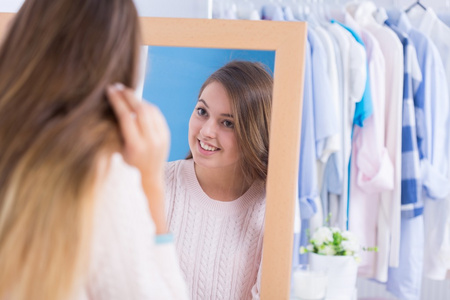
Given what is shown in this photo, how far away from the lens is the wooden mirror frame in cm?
136

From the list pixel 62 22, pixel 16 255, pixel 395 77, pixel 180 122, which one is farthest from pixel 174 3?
pixel 16 255

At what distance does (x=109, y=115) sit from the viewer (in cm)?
76

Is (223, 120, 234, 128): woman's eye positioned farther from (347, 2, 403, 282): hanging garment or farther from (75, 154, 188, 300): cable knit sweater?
(347, 2, 403, 282): hanging garment

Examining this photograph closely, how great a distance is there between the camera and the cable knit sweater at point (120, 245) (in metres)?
0.70

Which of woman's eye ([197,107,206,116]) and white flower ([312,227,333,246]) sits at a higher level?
woman's eye ([197,107,206,116])

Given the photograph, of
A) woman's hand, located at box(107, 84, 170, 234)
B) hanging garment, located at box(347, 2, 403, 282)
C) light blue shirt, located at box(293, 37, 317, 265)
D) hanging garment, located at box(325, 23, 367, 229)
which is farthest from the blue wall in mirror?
hanging garment, located at box(347, 2, 403, 282)

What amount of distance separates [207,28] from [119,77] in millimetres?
692

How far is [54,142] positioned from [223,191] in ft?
2.49

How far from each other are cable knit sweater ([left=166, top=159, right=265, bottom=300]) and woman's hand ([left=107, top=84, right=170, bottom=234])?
0.55 metres

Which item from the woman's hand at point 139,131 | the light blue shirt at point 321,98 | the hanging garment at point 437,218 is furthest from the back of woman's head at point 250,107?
the hanging garment at point 437,218

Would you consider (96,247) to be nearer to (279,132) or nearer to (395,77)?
(279,132)

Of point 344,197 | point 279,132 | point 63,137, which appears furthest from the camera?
point 344,197

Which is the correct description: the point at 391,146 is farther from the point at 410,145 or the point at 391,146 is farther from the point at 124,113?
the point at 124,113

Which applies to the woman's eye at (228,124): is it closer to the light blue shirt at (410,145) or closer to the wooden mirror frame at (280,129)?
the wooden mirror frame at (280,129)
